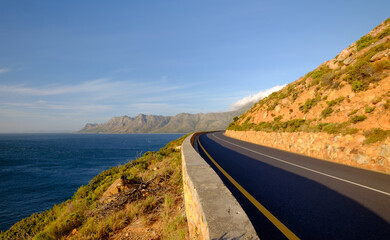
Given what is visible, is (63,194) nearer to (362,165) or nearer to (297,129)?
(297,129)

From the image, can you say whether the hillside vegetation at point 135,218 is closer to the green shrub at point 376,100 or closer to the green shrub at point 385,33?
the green shrub at point 376,100

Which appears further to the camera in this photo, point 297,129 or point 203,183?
point 297,129

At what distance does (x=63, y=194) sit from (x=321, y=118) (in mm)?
30471

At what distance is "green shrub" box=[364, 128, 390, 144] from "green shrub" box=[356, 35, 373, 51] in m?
13.5

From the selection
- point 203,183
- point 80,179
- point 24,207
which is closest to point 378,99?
point 203,183

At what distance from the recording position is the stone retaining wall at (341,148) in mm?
7953

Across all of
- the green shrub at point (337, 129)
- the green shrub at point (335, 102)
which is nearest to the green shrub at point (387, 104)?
the green shrub at point (337, 129)

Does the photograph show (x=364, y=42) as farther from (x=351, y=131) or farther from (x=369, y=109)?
(x=351, y=131)

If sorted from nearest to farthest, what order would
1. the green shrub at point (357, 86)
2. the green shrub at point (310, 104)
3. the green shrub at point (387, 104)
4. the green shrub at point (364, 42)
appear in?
1. the green shrub at point (387, 104)
2. the green shrub at point (357, 86)
3. the green shrub at point (310, 104)
4. the green shrub at point (364, 42)

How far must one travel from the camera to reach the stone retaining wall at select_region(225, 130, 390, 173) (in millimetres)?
7953

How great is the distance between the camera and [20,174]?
38.5 meters

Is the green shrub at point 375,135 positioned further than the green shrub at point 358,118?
No

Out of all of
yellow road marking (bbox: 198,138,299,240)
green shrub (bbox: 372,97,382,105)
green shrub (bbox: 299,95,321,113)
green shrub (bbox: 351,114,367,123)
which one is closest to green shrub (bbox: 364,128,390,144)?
green shrub (bbox: 351,114,367,123)

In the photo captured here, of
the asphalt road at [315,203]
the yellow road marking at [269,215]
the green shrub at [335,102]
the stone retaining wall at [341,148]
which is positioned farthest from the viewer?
the green shrub at [335,102]
